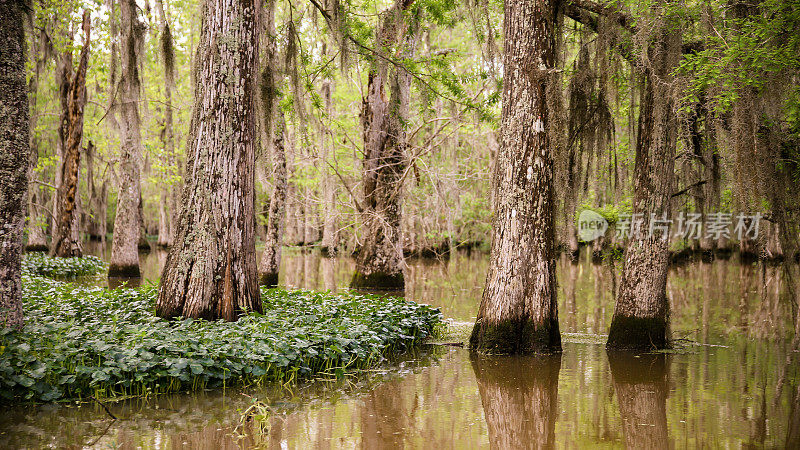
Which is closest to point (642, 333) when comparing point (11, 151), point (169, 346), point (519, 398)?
point (519, 398)

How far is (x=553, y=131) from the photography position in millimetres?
8148

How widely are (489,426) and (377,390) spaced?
5.05 feet

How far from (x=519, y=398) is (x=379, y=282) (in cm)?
953

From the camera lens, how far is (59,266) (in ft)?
56.4

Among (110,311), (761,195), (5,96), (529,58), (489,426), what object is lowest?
(489,426)

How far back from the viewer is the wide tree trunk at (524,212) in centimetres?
816

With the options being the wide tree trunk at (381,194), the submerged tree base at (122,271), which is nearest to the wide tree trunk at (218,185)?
the wide tree trunk at (381,194)

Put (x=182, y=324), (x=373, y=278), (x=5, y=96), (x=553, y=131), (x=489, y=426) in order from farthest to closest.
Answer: (x=373, y=278)
(x=553, y=131)
(x=182, y=324)
(x=5, y=96)
(x=489, y=426)

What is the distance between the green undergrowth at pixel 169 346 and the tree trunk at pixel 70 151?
9403mm

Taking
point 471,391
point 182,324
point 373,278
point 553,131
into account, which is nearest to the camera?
point 471,391

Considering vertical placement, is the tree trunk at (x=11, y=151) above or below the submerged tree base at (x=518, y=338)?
above

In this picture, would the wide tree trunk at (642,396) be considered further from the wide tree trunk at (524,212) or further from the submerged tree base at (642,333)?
the wide tree trunk at (524,212)

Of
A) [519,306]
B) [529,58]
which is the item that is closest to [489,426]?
[519,306]

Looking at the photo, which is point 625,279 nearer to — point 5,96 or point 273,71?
point 273,71
